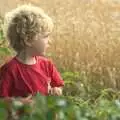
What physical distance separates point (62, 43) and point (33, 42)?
7.58 ft

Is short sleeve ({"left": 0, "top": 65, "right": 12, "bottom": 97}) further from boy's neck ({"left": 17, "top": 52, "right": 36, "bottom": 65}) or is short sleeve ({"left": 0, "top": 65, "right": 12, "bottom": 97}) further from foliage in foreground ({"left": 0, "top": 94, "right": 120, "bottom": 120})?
foliage in foreground ({"left": 0, "top": 94, "right": 120, "bottom": 120})

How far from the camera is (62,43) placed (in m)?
5.31

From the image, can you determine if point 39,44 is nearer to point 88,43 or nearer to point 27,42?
point 27,42

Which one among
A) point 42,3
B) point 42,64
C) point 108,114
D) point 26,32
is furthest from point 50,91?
point 42,3

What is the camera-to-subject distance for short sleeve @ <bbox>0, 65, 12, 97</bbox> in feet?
9.59

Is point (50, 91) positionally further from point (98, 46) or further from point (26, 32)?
point (98, 46)

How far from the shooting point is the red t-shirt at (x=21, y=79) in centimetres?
295

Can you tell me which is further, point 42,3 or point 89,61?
point 42,3

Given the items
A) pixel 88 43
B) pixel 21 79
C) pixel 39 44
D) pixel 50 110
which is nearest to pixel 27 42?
pixel 39 44

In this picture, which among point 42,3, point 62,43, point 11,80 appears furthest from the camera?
point 42,3

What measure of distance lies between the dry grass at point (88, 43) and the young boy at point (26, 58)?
1.81 m

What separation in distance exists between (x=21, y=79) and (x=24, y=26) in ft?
0.96

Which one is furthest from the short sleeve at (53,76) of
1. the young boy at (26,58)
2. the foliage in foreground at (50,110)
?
the foliage in foreground at (50,110)

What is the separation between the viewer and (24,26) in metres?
3.02
